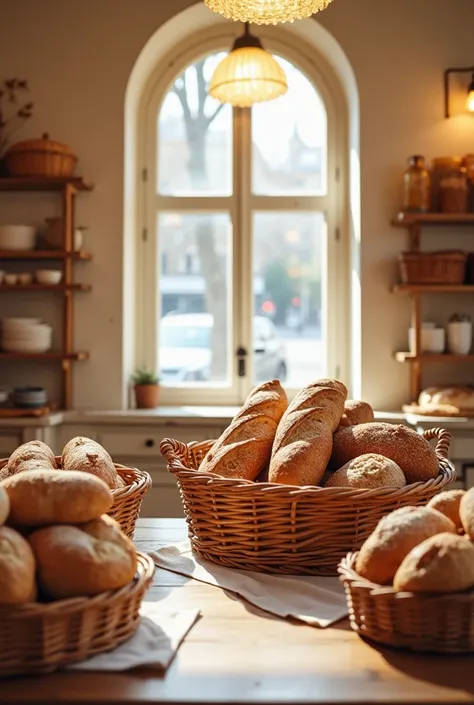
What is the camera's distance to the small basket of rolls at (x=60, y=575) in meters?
0.80

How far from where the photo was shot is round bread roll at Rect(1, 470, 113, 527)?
2.91ft

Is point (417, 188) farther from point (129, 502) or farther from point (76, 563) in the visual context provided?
point (76, 563)

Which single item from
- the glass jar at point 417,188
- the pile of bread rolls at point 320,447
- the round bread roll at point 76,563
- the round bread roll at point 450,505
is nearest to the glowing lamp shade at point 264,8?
the pile of bread rolls at point 320,447

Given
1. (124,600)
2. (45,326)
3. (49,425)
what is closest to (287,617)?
(124,600)

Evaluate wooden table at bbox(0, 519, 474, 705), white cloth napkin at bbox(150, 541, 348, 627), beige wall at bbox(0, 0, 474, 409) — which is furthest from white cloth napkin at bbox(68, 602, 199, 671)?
beige wall at bbox(0, 0, 474, 409)

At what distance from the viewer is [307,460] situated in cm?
122

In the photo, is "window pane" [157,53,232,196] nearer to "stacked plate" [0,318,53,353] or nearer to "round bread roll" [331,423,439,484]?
"stacked plate" [0,318,53,353]

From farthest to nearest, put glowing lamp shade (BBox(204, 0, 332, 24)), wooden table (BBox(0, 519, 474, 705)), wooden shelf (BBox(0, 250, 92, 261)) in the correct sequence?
wooden shelf (BBox(0, 250, 92, 261)), glowing lamp shade (BBox(204, 0, 332, 24)), wooden table (BBox(0, 519, 474, 705))

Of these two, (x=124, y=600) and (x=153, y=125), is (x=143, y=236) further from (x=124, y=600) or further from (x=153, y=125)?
(x=124, y=600)

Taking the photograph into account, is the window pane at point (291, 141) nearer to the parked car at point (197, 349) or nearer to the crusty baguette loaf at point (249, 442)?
the parked car at point (197, 349)

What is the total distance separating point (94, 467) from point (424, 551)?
564 millimetres

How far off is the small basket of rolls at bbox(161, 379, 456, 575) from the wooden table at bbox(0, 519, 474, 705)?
0.67 ft

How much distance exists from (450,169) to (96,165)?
5.30 feet

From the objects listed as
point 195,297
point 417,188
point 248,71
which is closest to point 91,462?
point 248,71
